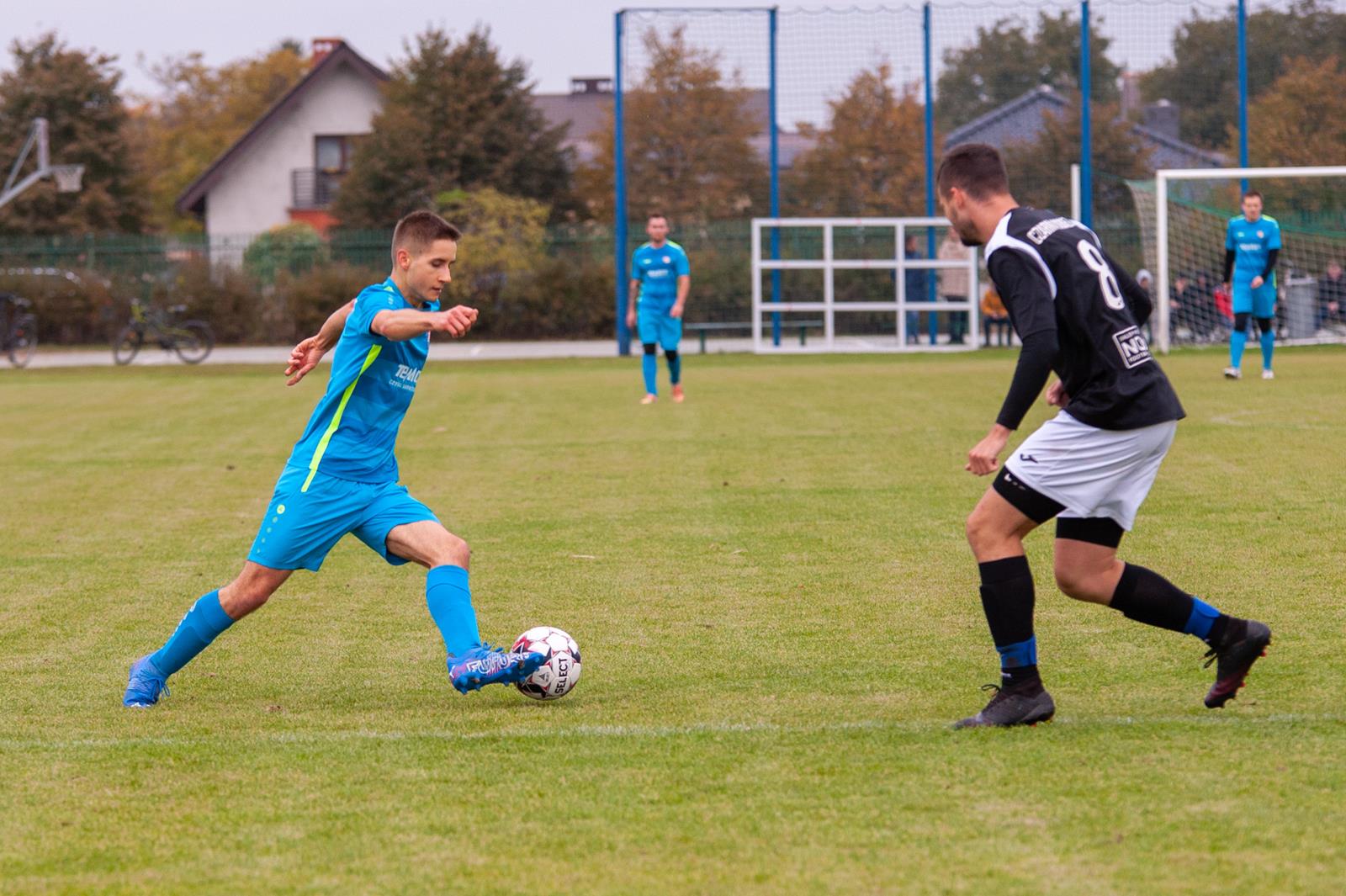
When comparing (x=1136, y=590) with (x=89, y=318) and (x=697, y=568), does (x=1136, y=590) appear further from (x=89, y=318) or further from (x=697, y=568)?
(x=89, y=318)

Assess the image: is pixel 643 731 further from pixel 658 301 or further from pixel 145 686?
pixel 658 301

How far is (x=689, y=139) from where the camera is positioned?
96.2 ft

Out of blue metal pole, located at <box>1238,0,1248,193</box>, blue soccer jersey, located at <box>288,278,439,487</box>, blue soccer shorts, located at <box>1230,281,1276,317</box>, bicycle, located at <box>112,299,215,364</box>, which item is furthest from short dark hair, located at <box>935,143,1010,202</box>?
bicycle, located at <box>112,299,215,364</box>

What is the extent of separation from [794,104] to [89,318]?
17.5 metres

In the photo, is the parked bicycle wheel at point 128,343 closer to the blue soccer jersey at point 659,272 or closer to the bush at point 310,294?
the bush at point 310,294

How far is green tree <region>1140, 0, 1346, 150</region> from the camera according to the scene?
1122 inches

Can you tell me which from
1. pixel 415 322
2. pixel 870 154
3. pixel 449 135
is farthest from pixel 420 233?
pixel 449 135

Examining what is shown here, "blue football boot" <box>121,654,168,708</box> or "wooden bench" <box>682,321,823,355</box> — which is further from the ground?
"wooden bench" <box>682,321,823,355</box>

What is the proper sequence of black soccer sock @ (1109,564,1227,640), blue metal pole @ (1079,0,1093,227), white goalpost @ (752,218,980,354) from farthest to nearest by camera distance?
blue metal pole @ (1079,0,1093,227) → white goalpost @ (752,218,980,354) → black soccer sock @ (1109,564,1227,640)

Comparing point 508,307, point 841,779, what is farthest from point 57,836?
point 508,307

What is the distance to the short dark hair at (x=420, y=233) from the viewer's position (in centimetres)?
534

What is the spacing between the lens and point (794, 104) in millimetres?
28938

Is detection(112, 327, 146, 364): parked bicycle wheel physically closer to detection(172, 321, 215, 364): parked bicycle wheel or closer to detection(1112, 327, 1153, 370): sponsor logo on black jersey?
detection(172, 321, 215, 364): parked bicycle wheel

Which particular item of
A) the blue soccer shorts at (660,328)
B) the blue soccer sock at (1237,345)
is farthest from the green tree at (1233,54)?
the blue soccer shorts at (660,328)
